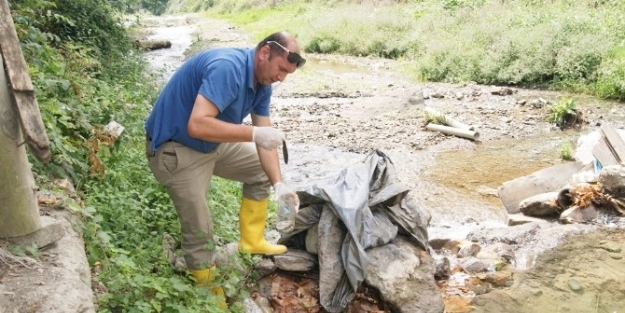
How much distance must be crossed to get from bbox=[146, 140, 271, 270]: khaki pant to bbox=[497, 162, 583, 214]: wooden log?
13.9 ft

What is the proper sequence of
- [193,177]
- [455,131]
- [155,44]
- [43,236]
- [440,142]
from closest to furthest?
[43,236] < [193,177] < [440,142] < [455,131] < [155,44]

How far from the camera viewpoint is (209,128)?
9.86 ft

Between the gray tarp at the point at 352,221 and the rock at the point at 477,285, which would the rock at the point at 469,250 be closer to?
the rock at the point at 477,285

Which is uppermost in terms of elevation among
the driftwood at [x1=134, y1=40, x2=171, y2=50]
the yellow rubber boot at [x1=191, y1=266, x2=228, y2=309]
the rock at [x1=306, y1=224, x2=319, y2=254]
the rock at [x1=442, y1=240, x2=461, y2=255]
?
the yellow rubber boot at [x1=191, y1=266, x2=228, y2=309]

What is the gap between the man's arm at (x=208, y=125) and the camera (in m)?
2.98

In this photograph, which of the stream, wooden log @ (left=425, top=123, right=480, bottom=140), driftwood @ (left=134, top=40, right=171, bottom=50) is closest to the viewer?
the stream

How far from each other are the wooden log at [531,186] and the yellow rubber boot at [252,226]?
3884 millimetres

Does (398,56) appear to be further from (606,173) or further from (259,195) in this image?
(259,195)

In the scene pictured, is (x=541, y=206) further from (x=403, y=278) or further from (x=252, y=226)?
(x=252, y=226)

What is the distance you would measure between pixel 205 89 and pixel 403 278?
81.5 inches

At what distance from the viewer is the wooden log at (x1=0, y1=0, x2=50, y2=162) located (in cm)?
237

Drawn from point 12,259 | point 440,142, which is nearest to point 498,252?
point 12,259

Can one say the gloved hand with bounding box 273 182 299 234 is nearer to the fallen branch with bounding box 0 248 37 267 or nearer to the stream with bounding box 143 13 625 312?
the stream with bounding box 143 13 625 312

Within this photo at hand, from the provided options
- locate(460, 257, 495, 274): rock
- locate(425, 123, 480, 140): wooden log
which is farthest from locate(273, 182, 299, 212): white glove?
locate(425, 123, 480, 140): wooden log
